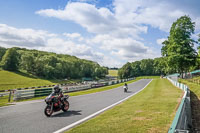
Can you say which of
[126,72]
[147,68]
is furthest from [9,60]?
[147,68]

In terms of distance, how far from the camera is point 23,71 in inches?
3337

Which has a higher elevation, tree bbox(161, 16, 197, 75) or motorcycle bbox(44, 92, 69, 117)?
tree bbox(161, 16, 197, 75)

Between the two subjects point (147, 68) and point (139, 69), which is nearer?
point (147, 68)

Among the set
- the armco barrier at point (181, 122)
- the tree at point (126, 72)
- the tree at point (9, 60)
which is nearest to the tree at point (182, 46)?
the armco barrier at point (181, 122)

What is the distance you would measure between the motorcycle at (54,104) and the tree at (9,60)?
273 ft

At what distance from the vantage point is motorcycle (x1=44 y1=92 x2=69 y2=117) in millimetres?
7573

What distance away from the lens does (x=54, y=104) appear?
7938mm

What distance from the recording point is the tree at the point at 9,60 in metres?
76.7

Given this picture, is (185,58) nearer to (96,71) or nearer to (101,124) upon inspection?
(101,124)

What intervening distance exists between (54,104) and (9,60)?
Answer: 85289 millimetres

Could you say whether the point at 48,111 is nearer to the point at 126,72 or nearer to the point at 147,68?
the point at 126,72

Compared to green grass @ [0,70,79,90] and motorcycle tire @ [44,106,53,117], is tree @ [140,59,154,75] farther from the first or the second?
motorcycle tire @ [44,106,53,117]

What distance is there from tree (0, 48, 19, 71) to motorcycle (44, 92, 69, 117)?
83.2 metres

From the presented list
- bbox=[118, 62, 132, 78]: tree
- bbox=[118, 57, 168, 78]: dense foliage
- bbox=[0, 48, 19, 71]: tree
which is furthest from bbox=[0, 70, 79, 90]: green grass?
bbox=[118, 57, 168, 78]: dense foliage
